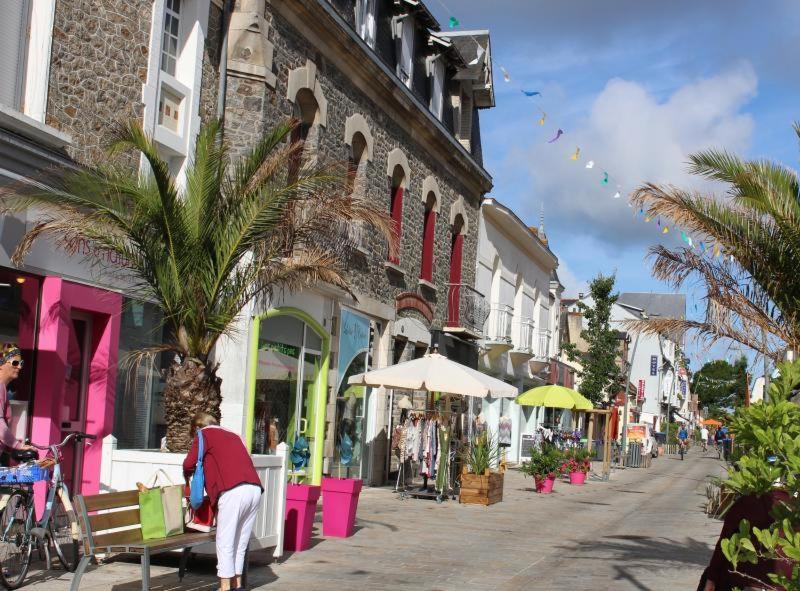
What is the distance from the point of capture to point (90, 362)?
12453 mm

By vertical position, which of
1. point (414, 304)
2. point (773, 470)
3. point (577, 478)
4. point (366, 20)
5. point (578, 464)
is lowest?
point (577, 478)

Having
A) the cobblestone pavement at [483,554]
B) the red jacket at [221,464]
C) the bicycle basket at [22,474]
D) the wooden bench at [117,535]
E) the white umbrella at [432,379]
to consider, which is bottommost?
the cobblestone pavement at [483,554]

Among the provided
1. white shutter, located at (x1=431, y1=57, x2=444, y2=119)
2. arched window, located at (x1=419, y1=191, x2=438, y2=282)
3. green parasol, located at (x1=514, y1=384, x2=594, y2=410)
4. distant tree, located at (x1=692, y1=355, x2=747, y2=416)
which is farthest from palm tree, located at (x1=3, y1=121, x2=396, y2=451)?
distant tree, located at (x1=692, y1=355, x2=747, y2=416)

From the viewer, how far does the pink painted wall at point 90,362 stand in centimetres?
1127

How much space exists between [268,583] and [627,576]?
3.79 metres

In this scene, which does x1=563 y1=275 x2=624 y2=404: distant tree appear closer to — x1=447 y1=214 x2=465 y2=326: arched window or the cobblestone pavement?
→ x1=447 y1=214 x2=465 y2=326: arched window

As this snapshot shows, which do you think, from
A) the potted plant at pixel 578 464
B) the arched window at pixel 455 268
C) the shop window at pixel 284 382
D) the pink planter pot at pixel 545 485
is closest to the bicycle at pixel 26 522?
the shop window at pixel 284 382

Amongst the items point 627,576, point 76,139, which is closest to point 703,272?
point 627,576

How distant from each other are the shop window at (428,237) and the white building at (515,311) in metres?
4.27

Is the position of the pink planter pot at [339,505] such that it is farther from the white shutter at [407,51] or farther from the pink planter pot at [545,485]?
the white shutter at [407,51]

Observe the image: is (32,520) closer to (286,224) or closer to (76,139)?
(286,224)

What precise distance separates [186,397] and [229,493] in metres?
2.03

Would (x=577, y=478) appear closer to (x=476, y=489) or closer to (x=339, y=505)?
(x=476, y=489)

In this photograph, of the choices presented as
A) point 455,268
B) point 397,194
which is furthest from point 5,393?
point 455,268
